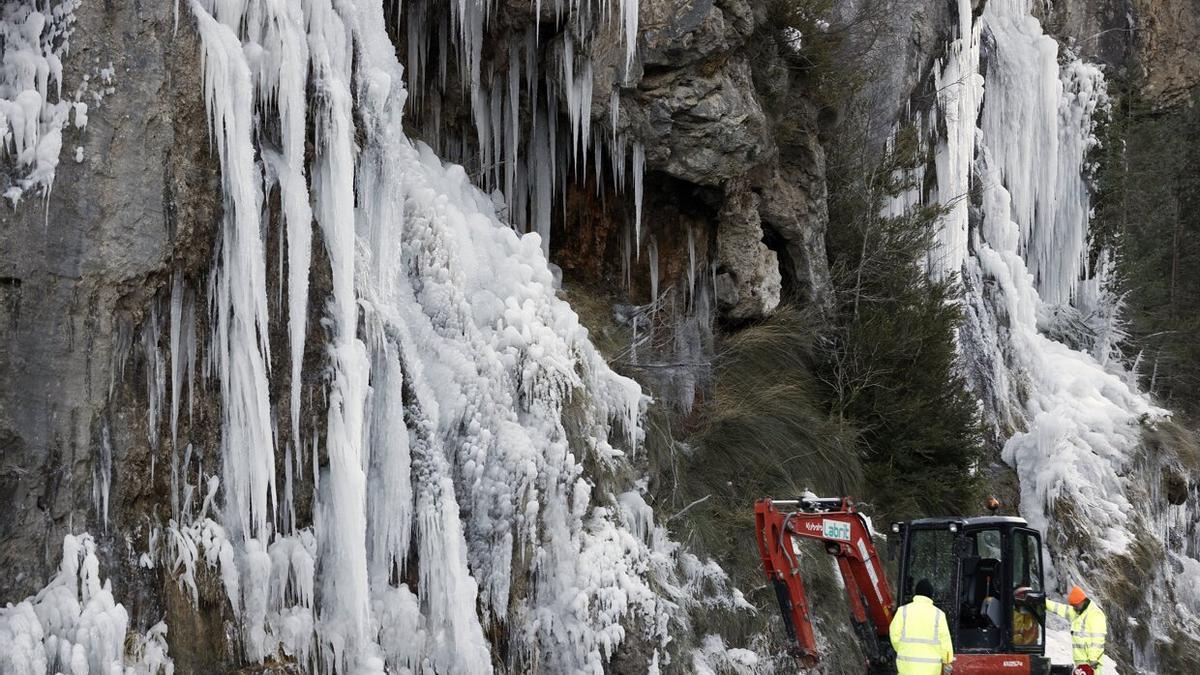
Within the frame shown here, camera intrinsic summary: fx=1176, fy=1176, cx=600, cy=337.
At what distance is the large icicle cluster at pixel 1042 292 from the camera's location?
14438mm

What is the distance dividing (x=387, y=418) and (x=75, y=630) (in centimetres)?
212

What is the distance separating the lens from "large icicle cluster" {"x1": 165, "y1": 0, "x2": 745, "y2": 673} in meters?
5.73

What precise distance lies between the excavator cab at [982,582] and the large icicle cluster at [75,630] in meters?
5.17

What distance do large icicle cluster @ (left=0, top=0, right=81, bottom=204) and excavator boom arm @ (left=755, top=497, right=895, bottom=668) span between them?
4.96 m

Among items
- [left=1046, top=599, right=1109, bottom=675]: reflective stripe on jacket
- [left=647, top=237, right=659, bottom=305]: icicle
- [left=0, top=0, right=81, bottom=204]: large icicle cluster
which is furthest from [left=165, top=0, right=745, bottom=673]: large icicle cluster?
[left=1046, top=599, right=1109, bottom=675]: reflective stripe on jacket

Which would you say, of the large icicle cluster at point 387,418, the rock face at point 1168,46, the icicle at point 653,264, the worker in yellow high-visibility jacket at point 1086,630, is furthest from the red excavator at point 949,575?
the rock face at point 1168,46

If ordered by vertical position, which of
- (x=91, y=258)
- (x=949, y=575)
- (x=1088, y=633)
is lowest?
(x=1088, y=633)

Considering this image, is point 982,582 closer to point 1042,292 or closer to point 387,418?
point 387,418

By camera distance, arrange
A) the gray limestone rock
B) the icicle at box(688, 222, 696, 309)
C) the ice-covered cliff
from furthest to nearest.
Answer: the gray limestone rock → the icicle at box(688, 222, 696, 309) → the ice-covered cliff

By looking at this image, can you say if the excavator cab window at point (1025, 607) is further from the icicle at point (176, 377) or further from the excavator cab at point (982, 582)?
the icicle at point (176, 377)

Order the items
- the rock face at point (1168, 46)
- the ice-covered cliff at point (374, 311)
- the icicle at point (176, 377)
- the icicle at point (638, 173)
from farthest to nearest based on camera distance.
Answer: the rock face at point (1168, 46) < the icicle at point (638, 173) < the icicle at point (176, 377) < the ice-covered cliff at point (374, 311)

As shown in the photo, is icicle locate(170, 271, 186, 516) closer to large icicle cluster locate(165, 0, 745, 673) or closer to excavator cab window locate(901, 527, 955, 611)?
large icicle cluster locate(165, 0, 745, 673)

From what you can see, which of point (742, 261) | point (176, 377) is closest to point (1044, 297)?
point (742, 261)

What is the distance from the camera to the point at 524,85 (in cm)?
1026
